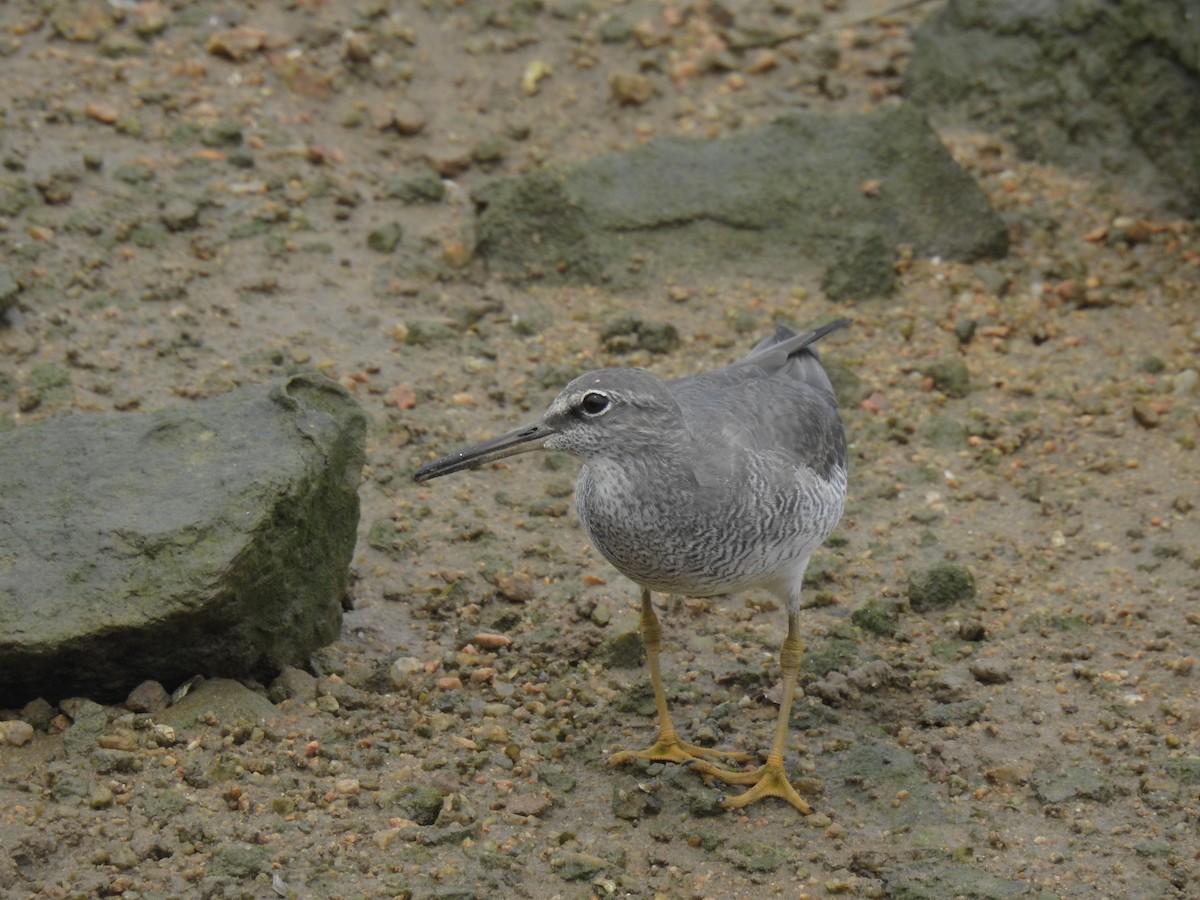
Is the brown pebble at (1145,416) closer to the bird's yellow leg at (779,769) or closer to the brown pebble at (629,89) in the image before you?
the bird's yellow leg at (779,769)

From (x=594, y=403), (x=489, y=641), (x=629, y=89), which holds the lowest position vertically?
(x=489, y=641)

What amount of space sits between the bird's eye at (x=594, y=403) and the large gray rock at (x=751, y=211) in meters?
3.87

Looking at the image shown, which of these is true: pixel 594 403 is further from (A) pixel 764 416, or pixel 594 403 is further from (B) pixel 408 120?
(B) pixel 408 120

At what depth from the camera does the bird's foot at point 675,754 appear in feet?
21.6

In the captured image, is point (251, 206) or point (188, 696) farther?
point (251, 206)

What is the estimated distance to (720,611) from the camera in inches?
305

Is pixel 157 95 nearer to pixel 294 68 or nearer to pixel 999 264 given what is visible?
pixel 294 68

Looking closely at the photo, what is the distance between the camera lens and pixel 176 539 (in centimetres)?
610

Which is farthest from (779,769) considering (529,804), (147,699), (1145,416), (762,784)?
(1145,416)

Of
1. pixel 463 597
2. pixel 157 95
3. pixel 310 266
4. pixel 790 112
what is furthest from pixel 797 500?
pixel 157 95

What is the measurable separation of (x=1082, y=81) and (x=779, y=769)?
21.0 ft

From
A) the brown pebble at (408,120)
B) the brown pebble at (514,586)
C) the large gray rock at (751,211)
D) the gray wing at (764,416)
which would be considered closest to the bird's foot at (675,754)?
the brown pebble at (514,586)

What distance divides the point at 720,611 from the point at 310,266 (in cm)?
359

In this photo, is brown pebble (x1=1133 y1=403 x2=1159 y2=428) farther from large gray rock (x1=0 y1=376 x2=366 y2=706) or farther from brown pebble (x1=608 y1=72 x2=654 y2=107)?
large gray rock (x1=0 y1=376 x2=366 y2=706)
